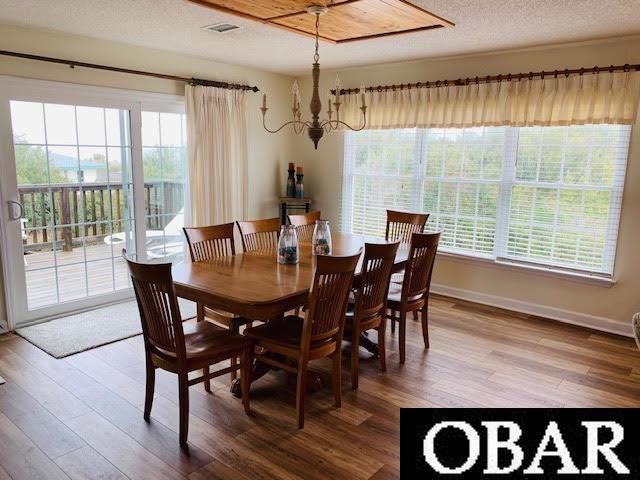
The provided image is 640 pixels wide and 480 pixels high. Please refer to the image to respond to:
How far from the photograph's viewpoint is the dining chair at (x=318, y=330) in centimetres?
250

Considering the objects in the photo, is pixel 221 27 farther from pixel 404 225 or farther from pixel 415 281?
pixel 415 281

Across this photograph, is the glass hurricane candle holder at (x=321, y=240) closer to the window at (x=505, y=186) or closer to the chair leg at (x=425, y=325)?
the chair leg at (x=425, y=325)

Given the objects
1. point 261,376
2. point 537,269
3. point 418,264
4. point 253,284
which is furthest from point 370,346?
point 537,269

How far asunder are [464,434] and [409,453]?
0.37 m

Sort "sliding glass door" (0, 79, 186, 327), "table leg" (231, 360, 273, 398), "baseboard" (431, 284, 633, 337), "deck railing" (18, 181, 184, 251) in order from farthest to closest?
"baseboard" (431, 284, 633, 337), "deck railing" (18, 181, 184, 251), "sliding glass door" (0, 79, 186, 327), "table leg" (231, 360, 273, 398)

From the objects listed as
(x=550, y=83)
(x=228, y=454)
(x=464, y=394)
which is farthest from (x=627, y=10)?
(x=228, y=454)

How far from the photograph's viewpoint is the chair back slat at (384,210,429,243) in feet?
14.1

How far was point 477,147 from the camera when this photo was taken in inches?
186

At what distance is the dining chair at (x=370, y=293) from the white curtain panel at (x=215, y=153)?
2459 mm

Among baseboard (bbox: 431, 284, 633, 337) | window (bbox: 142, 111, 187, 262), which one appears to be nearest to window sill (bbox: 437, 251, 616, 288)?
baseboard (bbox: 431, 284, 633, 337)

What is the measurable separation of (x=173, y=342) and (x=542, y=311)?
3500 millimetres

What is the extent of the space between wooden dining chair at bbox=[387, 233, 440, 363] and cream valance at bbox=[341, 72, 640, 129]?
174cm

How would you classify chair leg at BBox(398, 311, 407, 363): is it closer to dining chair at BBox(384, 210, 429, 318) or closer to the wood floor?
the wood floor

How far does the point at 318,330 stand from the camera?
2625 millimetres
